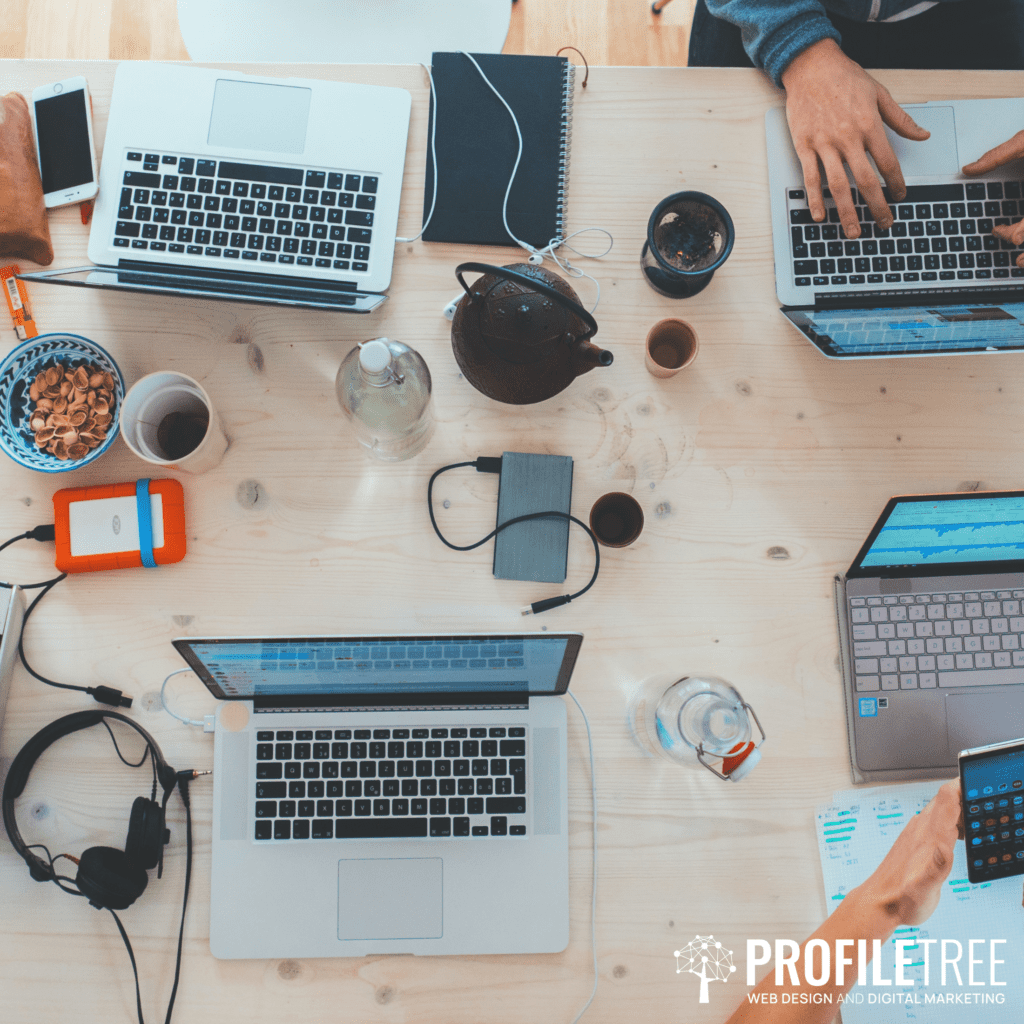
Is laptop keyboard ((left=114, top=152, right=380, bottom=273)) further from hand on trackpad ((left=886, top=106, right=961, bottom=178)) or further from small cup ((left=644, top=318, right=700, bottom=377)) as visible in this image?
hand on trackpad ((left=886, top=106, right=961, bottom=178))

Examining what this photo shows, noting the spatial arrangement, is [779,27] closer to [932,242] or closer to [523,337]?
[932,242]

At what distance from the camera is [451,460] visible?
98 cm

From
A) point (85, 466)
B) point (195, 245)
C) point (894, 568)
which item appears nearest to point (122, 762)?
point (85, 466)

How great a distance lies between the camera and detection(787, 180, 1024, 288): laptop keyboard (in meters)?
0.96

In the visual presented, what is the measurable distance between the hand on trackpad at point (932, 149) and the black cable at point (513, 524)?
0.67 metres

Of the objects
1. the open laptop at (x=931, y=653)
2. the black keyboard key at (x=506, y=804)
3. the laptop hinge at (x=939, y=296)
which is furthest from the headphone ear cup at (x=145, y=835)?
the laptop hinge at (x=939, y=296)

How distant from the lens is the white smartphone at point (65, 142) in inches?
37.7

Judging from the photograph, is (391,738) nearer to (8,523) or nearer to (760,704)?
(760,704)

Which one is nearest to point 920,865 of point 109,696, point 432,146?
point 109,696

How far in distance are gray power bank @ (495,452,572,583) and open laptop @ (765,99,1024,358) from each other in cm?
40

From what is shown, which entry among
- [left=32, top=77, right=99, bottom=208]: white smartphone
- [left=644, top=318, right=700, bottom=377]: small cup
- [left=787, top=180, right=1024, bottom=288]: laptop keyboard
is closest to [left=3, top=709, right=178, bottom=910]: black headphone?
[left=32, top=77, right=99, bottom=208]: white smartphone

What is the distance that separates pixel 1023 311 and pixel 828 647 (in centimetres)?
50

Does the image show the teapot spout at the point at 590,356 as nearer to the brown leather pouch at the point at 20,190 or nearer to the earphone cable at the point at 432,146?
the earphone cable at the point at 432,146

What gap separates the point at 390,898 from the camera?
0.89 m
